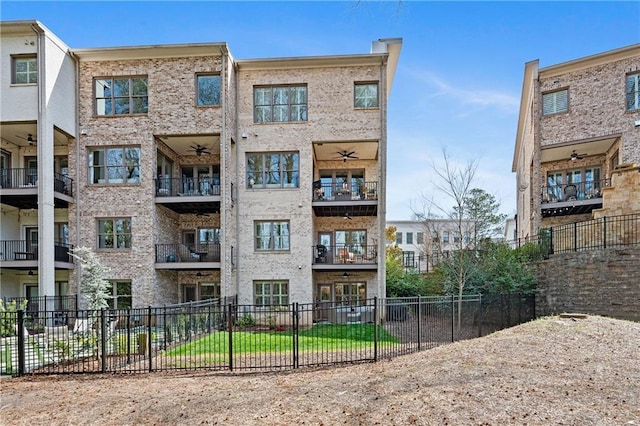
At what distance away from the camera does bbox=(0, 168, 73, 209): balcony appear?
17609mm

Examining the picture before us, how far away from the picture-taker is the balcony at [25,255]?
17.5 m

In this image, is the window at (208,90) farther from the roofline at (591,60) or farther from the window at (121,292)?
the roofline at (591,60)

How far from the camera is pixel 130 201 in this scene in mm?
19031

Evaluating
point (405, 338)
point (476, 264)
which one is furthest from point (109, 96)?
point (476, 264)

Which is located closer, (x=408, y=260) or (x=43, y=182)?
(x=43, y=182)

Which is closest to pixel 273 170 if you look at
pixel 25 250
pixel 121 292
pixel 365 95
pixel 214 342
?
pixel 365 95

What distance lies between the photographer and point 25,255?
19297 mm

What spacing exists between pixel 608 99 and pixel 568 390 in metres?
19.0

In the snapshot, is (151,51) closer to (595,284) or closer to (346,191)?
(346,191)

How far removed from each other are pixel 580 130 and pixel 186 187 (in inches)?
806

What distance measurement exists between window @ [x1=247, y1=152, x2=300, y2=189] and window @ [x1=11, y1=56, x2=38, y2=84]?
9898mm

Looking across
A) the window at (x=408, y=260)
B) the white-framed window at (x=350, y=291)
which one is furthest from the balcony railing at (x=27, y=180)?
the window at (x=408, y=260)

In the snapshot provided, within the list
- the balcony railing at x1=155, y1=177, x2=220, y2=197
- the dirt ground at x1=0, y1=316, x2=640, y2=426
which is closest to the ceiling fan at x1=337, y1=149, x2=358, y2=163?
the balcony railing at x1=155, y1=177, x2=220, y2=197

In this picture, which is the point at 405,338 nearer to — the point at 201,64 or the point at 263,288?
the point at 263,288
